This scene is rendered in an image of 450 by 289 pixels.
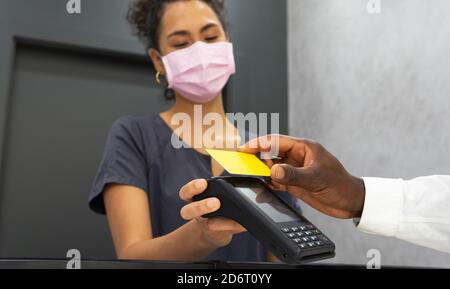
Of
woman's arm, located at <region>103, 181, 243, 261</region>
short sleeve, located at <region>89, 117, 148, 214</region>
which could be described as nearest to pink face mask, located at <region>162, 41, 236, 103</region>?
short sleeve, located at <region>89, 117, 148, 214</region>

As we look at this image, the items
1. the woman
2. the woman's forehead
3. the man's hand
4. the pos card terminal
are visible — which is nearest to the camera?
the pos card terminal

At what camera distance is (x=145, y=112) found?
5.18 ft

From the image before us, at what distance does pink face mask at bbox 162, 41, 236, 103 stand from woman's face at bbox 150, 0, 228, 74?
18mm

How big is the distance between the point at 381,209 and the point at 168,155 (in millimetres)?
499

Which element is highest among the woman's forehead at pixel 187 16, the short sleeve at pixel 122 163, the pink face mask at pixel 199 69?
the woman's forehead at pixel 187 16

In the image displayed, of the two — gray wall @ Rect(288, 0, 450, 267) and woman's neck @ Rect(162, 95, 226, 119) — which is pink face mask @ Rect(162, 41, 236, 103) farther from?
gray wall @ Rect(288, 0, 450, 267)

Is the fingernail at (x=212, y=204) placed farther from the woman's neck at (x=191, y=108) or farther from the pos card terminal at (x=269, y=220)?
the woman's neck at (x=191, y=108)

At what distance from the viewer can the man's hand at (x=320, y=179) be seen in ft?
1.71

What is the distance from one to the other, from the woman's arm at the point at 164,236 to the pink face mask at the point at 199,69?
0.33 meters

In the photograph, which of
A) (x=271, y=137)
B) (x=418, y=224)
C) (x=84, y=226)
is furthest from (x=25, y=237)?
(x=418, y=224)

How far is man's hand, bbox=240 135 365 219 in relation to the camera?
0.52 m

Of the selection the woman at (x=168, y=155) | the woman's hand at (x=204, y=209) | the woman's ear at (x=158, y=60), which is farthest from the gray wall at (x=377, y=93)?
the woman's hand at (x=204, y=209)

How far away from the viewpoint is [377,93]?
1.22 metres

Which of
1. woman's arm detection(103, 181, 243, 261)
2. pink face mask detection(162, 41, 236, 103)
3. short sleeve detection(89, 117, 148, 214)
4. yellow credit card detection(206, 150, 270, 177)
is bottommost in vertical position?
woman's arm detection(103, 181, 243, 261)
